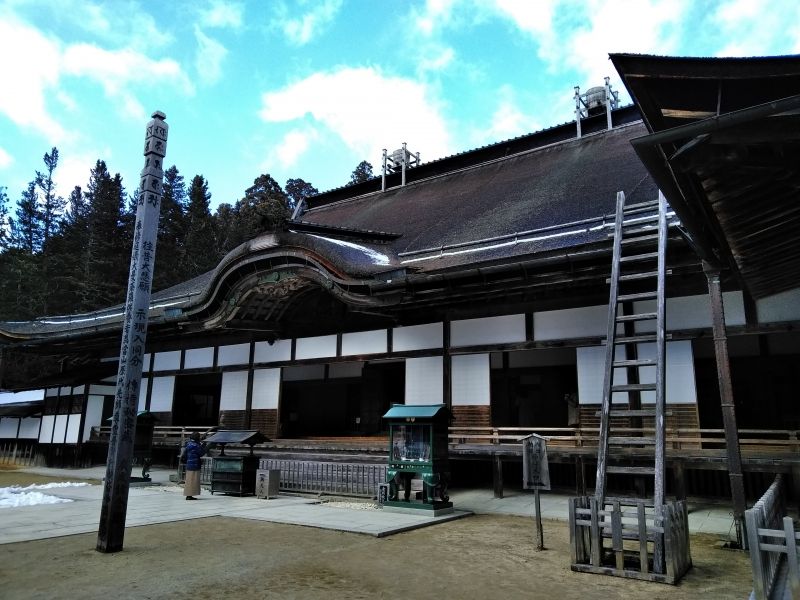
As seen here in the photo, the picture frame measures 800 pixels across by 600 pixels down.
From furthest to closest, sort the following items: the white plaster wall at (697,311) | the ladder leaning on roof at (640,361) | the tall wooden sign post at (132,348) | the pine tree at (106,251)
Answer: the pine tree at (106,251) < the white plaster wall at (697,311) < the tall wooden sign post at (132,348) < the ladder leaning on roof at (640,361)

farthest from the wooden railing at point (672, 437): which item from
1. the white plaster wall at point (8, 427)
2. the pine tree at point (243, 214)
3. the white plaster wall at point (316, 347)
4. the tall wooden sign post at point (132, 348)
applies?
the pine tree at point (243, 214)

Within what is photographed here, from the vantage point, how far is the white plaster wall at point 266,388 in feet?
52.2

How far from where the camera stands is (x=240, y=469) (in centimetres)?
1189

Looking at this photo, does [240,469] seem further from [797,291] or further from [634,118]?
[634,118]

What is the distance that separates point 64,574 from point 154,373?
48.1ft

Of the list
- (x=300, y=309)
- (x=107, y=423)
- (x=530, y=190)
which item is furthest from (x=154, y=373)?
(x=530, y=190)

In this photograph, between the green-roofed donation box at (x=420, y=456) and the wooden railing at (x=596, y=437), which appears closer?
the wooden railing at (x=596, y=437)

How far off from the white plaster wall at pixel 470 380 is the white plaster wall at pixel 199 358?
9.07 metres

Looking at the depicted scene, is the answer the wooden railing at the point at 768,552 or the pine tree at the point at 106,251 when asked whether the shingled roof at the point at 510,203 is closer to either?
the wooden railing at the point at 768,552

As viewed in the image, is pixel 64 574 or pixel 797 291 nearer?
pixel 64 574

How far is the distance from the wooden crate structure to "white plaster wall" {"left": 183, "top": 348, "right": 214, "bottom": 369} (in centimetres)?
1442

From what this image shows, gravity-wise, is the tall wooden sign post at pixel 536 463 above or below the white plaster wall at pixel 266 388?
below

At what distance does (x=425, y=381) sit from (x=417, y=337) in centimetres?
114

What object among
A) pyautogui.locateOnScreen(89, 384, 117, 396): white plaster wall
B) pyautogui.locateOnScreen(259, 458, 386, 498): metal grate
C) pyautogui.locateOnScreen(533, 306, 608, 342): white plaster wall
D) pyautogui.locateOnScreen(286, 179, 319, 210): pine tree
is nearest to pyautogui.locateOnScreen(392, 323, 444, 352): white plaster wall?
pyautogui.locateOnScreen(533, 306, 608, 342): white plaster wall
